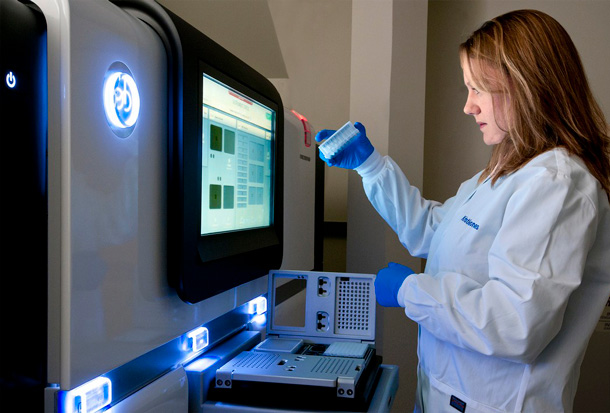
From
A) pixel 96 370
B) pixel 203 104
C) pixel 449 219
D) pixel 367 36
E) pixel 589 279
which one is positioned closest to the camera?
pixel 96 370

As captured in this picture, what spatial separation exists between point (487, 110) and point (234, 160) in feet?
1.80

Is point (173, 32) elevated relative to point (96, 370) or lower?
elevated

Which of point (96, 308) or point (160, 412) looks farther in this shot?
point (160, 412)

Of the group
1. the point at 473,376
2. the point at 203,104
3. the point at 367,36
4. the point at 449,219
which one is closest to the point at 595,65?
the point at 367,36

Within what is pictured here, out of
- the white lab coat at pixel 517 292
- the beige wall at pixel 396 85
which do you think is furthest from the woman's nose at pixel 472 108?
the beige wall at pixel 396 85

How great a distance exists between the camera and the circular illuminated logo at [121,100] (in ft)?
2.25

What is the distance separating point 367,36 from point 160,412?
1534 mm

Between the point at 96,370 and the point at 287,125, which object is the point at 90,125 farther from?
the point at 287,125

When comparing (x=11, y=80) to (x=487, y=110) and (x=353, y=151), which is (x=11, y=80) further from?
(x=353, y=151)

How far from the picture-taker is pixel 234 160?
3.45ft

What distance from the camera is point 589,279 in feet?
3.39

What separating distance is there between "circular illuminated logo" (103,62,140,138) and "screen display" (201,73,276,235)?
17 cm

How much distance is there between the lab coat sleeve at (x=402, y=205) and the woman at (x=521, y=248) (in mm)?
317

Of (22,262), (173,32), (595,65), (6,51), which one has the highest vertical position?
(595,65)
